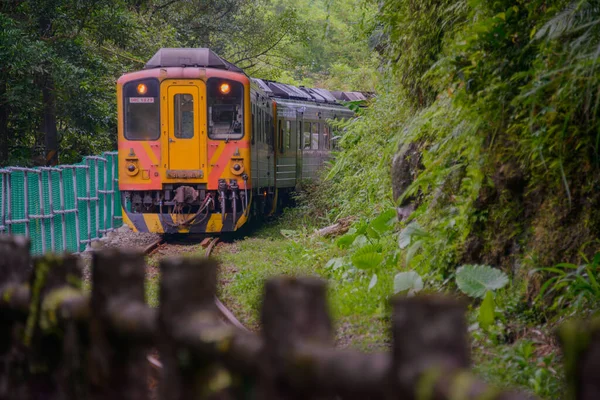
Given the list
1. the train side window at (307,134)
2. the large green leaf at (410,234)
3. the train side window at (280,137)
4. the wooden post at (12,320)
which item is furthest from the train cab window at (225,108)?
the wooden post at (12,320)

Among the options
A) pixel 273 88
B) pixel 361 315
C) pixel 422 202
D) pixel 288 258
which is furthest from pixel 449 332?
pixel 273 88

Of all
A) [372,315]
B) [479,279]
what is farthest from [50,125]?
[479,279]

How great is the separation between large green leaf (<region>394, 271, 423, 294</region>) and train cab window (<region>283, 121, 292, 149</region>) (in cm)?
1251

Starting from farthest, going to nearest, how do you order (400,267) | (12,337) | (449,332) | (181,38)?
(181,38), (400,267), (12,337), (449,332)

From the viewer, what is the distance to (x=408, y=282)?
19.9 feet

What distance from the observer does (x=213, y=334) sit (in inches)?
74.0

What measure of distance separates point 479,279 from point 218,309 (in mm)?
2683

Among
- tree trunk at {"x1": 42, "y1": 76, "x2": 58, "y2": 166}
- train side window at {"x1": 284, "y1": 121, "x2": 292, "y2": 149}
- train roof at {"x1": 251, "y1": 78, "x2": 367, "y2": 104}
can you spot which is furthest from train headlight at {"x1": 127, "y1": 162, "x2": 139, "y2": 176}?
tree trunk at {"x1": 42, "y1": 76, "x2": 58, "y2": 166}

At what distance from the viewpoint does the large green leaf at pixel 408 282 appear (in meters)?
6.00

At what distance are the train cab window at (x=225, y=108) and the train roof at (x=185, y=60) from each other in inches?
21.6

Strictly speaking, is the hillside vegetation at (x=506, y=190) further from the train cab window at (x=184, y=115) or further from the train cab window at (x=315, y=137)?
the train cab window at (x=315, y=137)

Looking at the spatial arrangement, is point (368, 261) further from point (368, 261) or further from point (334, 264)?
point (334, 264)

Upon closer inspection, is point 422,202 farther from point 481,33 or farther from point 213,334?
point 213,334

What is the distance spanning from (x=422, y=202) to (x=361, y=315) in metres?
1.62
